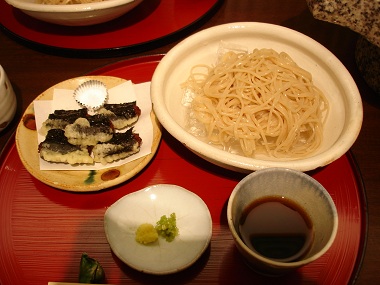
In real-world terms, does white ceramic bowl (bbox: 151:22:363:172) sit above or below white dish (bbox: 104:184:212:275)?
above

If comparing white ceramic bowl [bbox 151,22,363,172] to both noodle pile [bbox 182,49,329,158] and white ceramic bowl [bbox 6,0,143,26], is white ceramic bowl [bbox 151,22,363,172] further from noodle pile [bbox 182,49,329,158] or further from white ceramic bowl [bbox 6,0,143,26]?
white ceramic bowl [bbox 6,0,143,26]

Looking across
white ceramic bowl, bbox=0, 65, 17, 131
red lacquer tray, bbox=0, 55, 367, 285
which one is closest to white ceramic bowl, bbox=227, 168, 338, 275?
red lacquer tray, bbox=0, 55, 367, 285

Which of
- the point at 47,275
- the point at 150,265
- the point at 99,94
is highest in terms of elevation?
the point at 99,94

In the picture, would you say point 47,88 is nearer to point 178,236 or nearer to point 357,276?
point 178,236

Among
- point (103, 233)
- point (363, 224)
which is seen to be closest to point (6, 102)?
point (103, 233)

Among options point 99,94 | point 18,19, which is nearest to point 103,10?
point 99,94

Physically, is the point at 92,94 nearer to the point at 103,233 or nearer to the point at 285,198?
the point at 103,233
